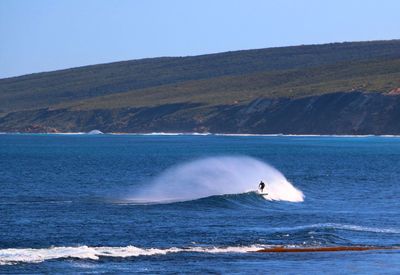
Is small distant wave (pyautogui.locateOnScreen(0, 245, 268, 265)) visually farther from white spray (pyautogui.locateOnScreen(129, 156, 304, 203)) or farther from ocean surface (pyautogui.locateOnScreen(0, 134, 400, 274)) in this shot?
white spray (pyautogui.locateOnScreen(129, 156, 304, 203))

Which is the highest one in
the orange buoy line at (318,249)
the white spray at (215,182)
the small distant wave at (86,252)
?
the white spray at (215,182)

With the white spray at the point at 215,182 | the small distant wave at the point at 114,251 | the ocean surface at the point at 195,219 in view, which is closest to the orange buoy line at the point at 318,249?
the small distant wave at the point at 114,251

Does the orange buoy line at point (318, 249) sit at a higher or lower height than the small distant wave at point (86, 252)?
higher

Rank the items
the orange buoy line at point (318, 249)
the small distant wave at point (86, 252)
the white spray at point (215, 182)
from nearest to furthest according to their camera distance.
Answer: the small distant wave at point (86, 252) → the orange buoy line at point (318, 249) → the white spray at point (215, 182)

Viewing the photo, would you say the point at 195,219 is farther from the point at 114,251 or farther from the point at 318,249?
the point at 114,251

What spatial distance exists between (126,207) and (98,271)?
20988 mm

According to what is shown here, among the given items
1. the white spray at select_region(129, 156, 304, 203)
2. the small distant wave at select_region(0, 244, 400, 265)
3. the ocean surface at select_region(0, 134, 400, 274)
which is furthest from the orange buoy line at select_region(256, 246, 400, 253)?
the white spray at select_region(129, 156, 304, 203)

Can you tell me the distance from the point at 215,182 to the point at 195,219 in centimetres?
2529

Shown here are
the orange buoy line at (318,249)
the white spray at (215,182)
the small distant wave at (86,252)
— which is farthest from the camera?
the white spray at (215,182)

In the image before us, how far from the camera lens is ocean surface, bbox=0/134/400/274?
37781 mm

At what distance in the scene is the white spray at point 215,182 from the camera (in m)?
65.9

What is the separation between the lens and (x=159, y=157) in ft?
405

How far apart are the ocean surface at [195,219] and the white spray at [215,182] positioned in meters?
0.09

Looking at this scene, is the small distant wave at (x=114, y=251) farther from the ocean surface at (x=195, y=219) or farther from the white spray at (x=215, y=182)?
the white spray at (x=215, y=182)
